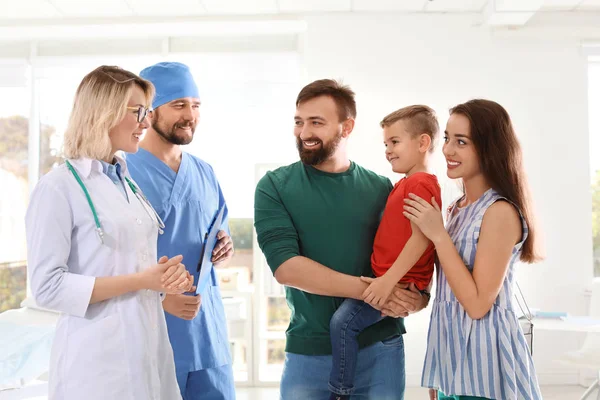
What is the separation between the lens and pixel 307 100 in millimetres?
1933

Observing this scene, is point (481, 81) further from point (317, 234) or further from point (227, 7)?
point (317, 234)

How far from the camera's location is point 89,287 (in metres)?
1.34

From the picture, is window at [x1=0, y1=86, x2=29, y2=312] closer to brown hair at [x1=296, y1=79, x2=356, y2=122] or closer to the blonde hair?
brown hair at [x1=296, y1=79, x2=356, y2=122]

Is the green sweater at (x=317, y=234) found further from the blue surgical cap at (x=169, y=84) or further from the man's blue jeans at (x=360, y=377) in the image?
the blue surgical cap at (x=169, y=84)

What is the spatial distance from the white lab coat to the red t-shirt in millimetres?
711

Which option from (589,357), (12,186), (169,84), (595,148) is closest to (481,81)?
(595,148)

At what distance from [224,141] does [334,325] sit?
386 centimetres

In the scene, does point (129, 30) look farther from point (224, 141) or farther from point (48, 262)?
point (48, 262)

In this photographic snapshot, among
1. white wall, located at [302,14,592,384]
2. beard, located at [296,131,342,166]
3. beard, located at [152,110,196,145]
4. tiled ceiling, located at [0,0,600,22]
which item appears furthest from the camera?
white wall, located at [302,14,592,384]

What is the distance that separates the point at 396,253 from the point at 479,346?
351 millimetres

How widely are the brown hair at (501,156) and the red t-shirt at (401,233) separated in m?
0.18

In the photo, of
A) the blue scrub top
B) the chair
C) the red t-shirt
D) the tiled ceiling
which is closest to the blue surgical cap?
the blue scrub top

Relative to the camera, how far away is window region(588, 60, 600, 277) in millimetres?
5219

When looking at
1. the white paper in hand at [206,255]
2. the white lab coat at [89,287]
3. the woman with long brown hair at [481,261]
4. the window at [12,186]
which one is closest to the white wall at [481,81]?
the window at [12,186]
